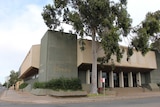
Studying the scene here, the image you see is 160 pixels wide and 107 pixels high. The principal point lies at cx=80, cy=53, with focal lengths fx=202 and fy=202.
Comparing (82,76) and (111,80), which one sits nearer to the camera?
(82,76)

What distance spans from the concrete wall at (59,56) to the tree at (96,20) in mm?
2299

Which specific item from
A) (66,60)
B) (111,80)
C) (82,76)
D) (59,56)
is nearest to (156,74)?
(111,80)

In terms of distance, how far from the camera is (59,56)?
29.3 m

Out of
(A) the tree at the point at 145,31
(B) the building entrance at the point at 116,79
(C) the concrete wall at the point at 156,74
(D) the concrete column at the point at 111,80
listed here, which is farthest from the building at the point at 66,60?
(A) the tree at the point at 145,31

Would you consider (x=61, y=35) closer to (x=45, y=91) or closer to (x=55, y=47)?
A: (x=55, y=47)

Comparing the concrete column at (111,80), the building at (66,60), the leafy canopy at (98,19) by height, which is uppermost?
the leafy canopy at (98,19)

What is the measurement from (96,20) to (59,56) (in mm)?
7791

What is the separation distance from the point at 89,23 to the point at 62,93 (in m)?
9.69

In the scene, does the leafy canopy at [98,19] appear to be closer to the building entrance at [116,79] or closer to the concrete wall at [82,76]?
the concrete wall at [82,76]

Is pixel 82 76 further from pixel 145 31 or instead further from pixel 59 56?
pixel 145 31

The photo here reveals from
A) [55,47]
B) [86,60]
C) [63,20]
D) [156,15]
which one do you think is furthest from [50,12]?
[156,15]

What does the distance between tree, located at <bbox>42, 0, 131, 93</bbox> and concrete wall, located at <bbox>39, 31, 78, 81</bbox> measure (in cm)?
230

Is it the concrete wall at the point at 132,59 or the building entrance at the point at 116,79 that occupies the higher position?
the concrete wall at the point at 132,59

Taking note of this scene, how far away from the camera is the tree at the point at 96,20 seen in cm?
2416
